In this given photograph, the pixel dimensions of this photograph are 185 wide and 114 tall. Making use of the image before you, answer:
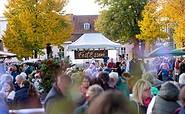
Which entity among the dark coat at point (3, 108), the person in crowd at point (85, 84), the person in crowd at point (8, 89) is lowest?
the dark coat at point (3, 108)

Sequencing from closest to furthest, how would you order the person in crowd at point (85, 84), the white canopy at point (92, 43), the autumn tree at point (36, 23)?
the person in crowd at point (85, 84)
the white canopy at point (92, 43)
the autumn tree at point (36, 23)

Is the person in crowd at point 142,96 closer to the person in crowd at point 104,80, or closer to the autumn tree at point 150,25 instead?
the person in crowd at point 104,80

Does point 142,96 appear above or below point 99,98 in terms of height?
below

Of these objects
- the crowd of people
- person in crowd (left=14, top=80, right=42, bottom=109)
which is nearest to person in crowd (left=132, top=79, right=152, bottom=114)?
the crowd of people

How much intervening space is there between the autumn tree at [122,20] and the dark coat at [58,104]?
155 ft

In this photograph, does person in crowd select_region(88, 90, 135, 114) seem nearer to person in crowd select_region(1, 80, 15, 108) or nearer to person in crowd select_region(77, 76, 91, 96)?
person in crowd select_region(77, 76, 91, 96)

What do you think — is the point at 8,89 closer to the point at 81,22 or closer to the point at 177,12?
the point at 177,12

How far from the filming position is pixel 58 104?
6184mm

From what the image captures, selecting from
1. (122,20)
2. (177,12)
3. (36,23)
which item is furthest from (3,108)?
(122,20)

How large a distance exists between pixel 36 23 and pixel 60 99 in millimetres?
32435

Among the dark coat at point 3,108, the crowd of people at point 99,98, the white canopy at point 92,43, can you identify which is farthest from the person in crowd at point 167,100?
the white canopy at point 92,43

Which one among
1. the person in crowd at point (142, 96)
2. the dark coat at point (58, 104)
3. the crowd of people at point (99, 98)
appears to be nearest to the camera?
the crowd of people at point (99, 98)

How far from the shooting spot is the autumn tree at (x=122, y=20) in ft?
177

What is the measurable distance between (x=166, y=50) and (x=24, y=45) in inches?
719
